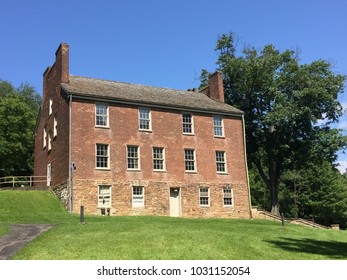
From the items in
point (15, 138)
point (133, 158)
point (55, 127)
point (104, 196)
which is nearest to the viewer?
point (104, 196)

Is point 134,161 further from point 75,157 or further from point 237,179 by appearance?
point 237,179

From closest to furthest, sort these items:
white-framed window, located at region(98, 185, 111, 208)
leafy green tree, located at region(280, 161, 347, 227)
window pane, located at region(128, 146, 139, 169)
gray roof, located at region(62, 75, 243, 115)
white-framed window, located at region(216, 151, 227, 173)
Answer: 1. white-framed window, located at region(98, 185, 111, 208)
2. gray roof, located at region(62, 75, 243, 115)
3. window pane, located at region(128, 146, 139, 169)
4. white-framed window, located at region(216, 151, 227, 173)
5. leafy green tree, located at region(280, 161, 347, 227)

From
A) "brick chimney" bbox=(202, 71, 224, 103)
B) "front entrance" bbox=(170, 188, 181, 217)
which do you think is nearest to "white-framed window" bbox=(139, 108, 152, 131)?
"front entrance" bbox=(170, 188, 181, 217)

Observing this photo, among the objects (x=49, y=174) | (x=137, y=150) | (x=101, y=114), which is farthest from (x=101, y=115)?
(x=49, y=174)

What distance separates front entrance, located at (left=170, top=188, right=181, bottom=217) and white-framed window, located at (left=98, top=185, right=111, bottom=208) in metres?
4.86

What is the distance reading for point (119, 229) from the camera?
1761 cm

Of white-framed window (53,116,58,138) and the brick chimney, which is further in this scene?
the brick chimney

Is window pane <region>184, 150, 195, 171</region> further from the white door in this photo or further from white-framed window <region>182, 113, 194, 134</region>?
the white door

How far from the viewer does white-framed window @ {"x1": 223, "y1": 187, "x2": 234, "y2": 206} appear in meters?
33.9

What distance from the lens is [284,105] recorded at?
38844 mm

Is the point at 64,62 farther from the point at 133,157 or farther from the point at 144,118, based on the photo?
the point at 133,157

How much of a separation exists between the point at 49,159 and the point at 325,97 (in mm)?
24001

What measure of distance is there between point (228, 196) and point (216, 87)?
10.7 meters
